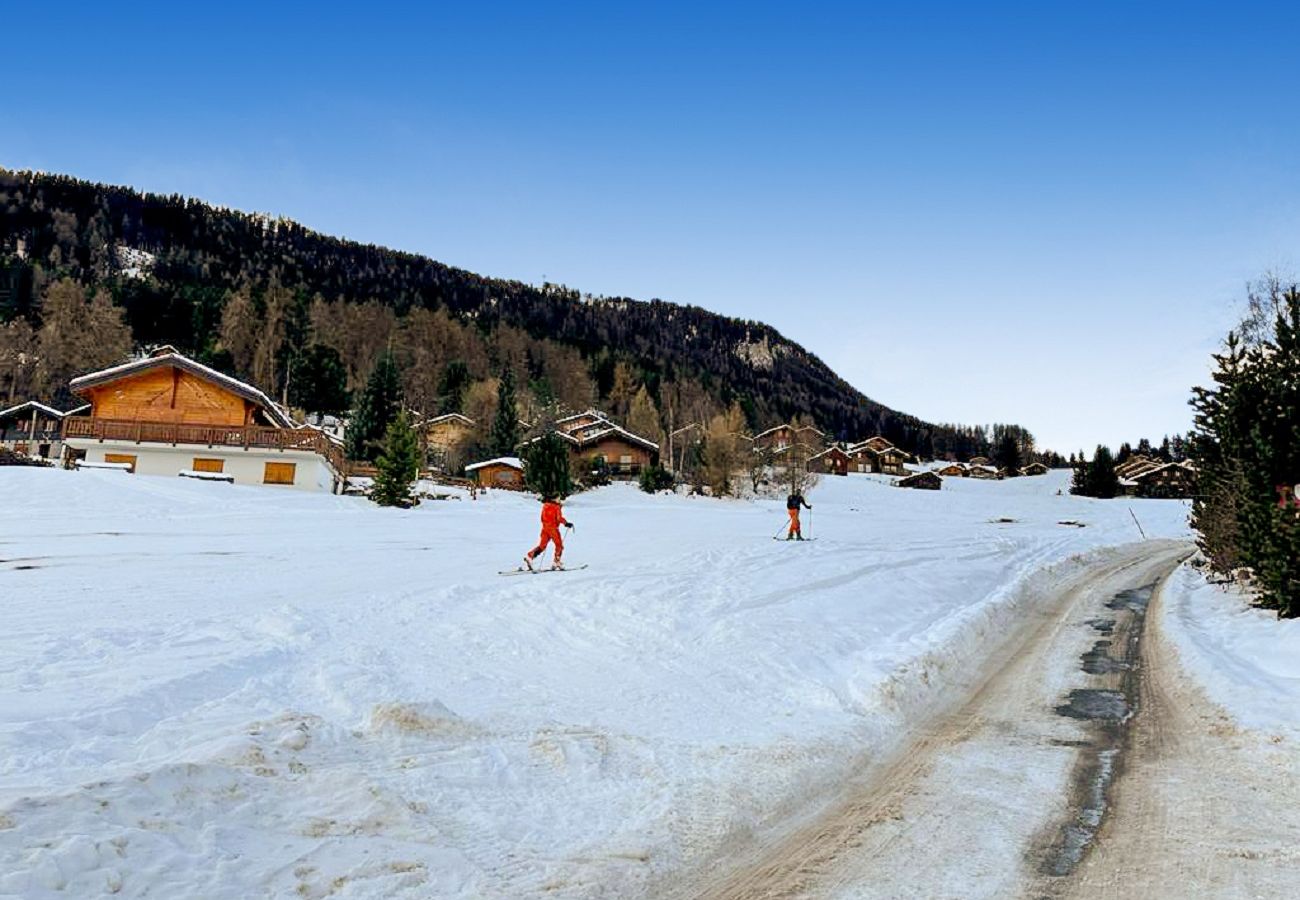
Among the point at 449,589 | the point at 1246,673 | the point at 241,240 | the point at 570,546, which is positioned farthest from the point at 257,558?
the point at 241,240

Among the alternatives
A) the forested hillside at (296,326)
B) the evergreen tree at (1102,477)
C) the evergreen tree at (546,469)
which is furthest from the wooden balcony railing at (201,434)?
the evergreen tree at (1102,477)

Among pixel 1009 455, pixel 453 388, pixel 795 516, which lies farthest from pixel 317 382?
pixel 1009 455

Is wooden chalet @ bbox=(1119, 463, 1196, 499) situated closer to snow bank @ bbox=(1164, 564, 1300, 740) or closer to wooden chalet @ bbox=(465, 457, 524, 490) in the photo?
wooden chalet @ bbox=(465, 457, 524, 490)

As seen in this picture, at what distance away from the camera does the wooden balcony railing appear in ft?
126

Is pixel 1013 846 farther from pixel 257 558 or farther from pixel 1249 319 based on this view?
pixel 1249 319

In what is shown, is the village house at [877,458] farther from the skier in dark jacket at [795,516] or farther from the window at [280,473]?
the skier in dark jacket at [795,516]

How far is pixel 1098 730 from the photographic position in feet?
23.7

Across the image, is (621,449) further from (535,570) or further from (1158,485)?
(535,570)

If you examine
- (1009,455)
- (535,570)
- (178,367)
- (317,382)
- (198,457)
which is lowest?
(535,570)

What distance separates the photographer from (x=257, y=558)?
1581 centimetres

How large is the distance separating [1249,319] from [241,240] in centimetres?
20443

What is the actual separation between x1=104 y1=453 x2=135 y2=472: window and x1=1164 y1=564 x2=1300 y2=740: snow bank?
43.3 meters

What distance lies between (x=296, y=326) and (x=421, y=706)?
99728 mm

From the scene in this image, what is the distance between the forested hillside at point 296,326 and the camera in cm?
7988
